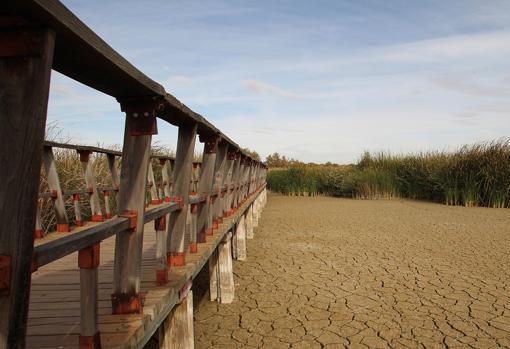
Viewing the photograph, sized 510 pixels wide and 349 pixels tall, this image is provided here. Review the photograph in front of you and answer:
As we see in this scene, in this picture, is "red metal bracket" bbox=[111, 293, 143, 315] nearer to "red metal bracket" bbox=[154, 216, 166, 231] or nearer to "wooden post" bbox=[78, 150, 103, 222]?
"red metal bracket" bbox=[154, 216, 166, 231]

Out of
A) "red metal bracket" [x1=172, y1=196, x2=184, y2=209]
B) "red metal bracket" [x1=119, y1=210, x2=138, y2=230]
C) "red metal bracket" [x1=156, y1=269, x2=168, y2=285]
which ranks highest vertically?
"red metal bracket" [x1=172, y1=196, x2=184, y2=209]

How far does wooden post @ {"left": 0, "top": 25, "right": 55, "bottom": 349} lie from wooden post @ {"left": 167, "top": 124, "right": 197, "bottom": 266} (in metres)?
1.85

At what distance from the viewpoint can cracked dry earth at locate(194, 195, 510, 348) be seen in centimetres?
424

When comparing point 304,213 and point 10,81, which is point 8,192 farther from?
point 304,213

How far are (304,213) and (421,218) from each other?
384 cm

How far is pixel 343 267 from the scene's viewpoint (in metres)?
6.84

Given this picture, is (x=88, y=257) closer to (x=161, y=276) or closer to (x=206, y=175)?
(x=161, y=276)

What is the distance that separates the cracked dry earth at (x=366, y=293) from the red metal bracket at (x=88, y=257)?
2746mm

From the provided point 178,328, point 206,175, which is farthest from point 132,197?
point 206,175

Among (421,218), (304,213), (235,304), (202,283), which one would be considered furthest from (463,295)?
(304,213)

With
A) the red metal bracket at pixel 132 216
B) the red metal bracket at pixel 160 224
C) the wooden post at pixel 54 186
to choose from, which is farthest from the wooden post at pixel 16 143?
the wooden post at pixel 54 186

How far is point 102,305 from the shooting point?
8.37 feet

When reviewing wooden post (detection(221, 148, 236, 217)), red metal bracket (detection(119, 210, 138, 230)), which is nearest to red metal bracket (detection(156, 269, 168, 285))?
red metal bracket (detection(119, 210, 138, 230))

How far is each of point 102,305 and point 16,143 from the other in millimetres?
1604
